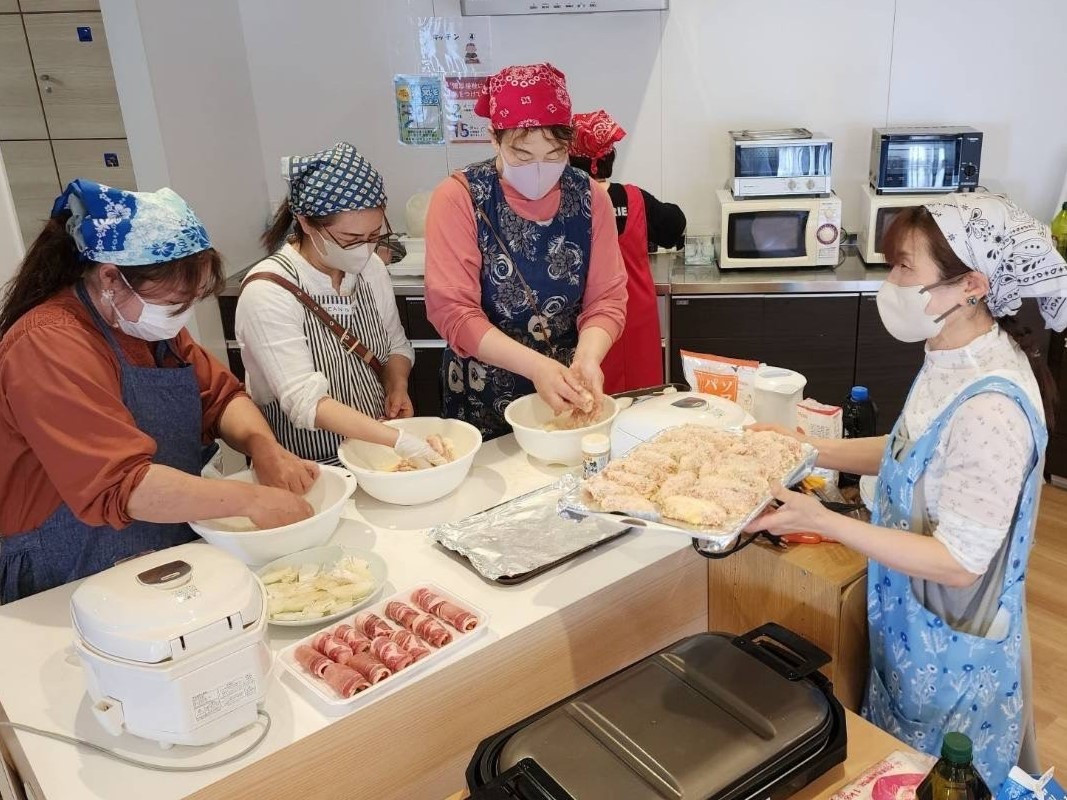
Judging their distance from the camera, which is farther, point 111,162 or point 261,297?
point 111,162

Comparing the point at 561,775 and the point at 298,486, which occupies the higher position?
the point at 298,486

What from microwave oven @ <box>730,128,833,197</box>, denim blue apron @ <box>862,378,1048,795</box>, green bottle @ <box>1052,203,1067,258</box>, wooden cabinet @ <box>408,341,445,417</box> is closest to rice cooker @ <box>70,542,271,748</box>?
denim blue apron @ <box>862,378,1048,795</box>

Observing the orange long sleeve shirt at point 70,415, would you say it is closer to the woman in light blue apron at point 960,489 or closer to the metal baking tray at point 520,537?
the metal baking tray at point 520,537

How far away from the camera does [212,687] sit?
3.49 feet

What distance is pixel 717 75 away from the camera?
11.5 feet

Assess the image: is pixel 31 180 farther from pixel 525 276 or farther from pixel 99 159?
pixel 525 276

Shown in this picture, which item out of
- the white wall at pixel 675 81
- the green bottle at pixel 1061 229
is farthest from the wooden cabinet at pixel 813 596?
the white wall at pixel 675 81

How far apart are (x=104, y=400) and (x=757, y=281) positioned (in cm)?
241

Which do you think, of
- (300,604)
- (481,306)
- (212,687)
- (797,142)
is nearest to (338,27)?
(797,142)

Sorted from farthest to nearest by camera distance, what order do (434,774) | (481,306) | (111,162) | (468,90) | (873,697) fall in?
(468,90)
(111,162)
(481,306)
(873,697)
(434,774)

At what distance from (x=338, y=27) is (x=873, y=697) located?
10.5 feet

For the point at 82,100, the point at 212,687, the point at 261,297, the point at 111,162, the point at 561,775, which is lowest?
the point at 561,775

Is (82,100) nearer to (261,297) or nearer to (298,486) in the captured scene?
(261,297)

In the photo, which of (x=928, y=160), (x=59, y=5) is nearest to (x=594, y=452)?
(x=928, y=160)
